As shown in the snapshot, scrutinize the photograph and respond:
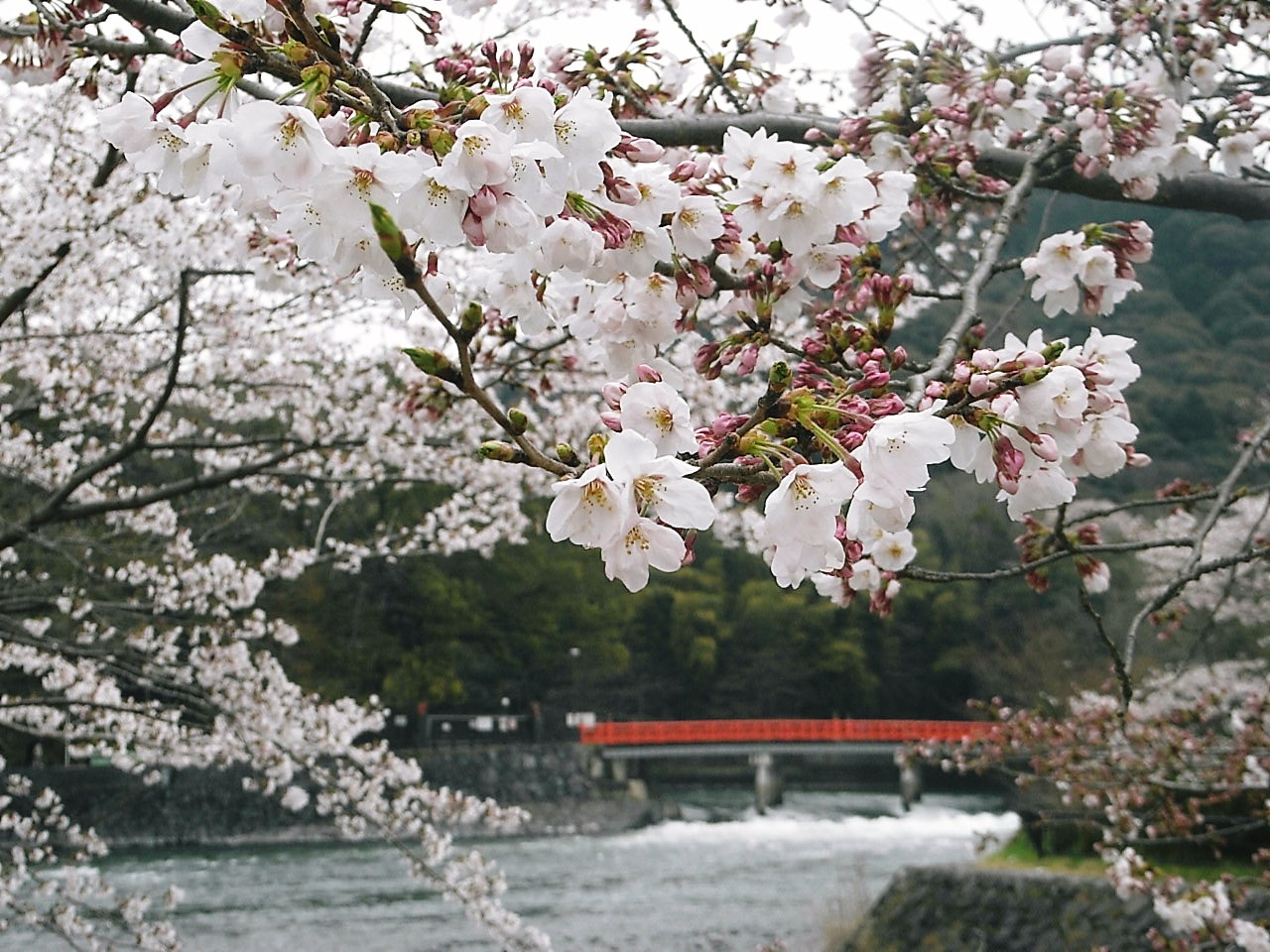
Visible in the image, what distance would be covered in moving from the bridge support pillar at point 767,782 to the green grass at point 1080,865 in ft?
42.1

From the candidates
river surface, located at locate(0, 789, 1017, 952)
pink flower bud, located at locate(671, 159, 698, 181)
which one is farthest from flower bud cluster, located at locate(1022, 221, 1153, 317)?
river surface, located at locate(0, 789, 1017, 952)

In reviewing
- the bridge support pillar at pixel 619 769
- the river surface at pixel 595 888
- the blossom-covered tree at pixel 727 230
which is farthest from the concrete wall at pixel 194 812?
the blossom-covered tree at pixel 727 230

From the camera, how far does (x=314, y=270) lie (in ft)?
15.8

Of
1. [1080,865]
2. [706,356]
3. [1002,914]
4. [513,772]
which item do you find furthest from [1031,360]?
[513,772]

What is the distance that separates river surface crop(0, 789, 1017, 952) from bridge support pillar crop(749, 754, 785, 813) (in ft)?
7.97

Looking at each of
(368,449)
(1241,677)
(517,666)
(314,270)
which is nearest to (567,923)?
(368,449)

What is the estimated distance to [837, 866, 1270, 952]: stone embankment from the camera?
20.0 feet

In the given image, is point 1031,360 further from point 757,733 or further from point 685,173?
point 757,733

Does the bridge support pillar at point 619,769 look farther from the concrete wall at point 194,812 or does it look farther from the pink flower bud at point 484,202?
the pink flower bud at point 484,202

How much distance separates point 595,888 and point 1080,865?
6505 mm

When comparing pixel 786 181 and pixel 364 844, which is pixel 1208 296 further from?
pixel 786 181

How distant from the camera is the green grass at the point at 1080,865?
25.9ft

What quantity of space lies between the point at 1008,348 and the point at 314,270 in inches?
169

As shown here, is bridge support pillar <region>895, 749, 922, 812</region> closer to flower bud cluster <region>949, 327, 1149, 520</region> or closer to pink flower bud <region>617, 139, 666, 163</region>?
flower bud cluster <region>949, 327, 1149, 520</region>
